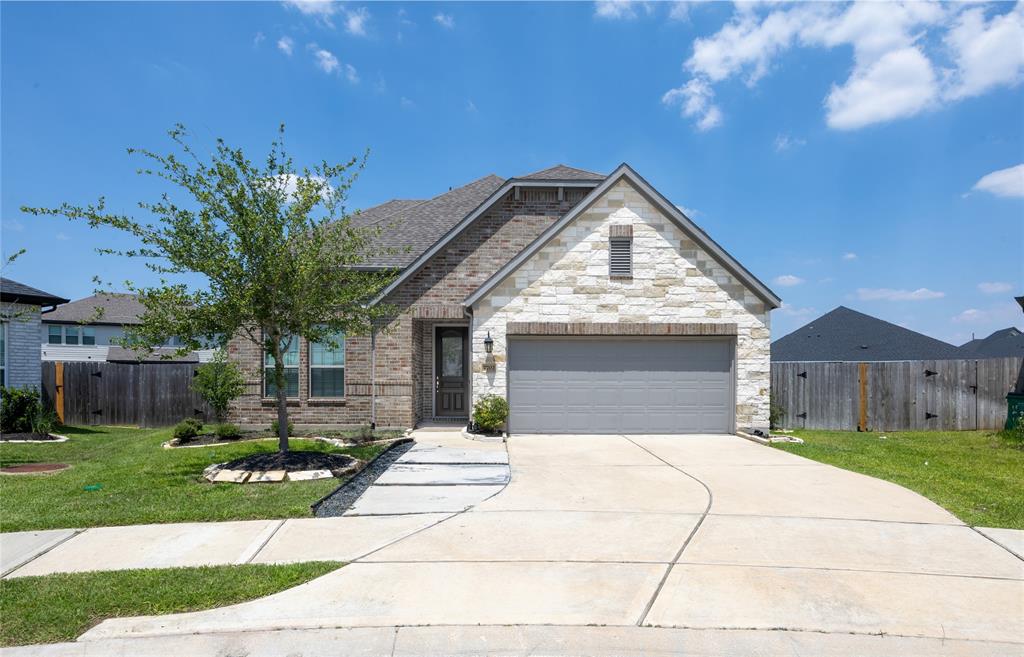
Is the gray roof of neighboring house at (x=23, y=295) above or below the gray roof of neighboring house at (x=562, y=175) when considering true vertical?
below

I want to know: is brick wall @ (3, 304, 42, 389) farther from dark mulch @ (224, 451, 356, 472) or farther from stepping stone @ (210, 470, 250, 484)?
stepping stone @ (210, 470, 250, 484)

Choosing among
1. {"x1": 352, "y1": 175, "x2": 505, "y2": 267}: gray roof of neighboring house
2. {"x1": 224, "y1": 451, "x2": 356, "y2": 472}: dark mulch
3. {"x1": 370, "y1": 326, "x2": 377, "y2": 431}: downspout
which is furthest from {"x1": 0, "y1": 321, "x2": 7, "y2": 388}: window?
{"x1": 224, "y1": 451, "x2": 356, "y2": 472}: dark mulch

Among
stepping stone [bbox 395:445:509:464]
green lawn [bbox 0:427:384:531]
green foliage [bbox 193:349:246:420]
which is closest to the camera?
green lawn [bbox 0:427:384:531]

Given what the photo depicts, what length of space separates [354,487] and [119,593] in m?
3.83

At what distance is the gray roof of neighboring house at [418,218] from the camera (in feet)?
52.4

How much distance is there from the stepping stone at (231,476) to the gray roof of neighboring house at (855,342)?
23.6 m

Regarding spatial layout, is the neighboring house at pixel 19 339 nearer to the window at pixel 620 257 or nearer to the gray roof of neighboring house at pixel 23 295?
the gray roof of neighboring house at pixel 23 295

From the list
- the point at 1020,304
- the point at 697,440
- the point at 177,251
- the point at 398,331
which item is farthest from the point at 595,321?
the point at 1020,304

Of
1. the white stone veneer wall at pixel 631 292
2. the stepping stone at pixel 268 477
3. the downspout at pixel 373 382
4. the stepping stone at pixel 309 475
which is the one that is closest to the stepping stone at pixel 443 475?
the stepping stone at pixel 309 475

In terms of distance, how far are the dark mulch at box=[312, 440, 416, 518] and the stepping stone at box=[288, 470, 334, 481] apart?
49 cm

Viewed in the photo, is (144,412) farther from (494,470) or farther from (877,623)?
(877,623)

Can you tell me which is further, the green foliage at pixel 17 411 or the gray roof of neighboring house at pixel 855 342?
the gray roof of neighboring house at pixel 855 342

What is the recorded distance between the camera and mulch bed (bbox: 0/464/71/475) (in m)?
10.0

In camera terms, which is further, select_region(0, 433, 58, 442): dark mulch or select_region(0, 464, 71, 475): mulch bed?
select_region(0, 433, 58, 442): dark mulch
